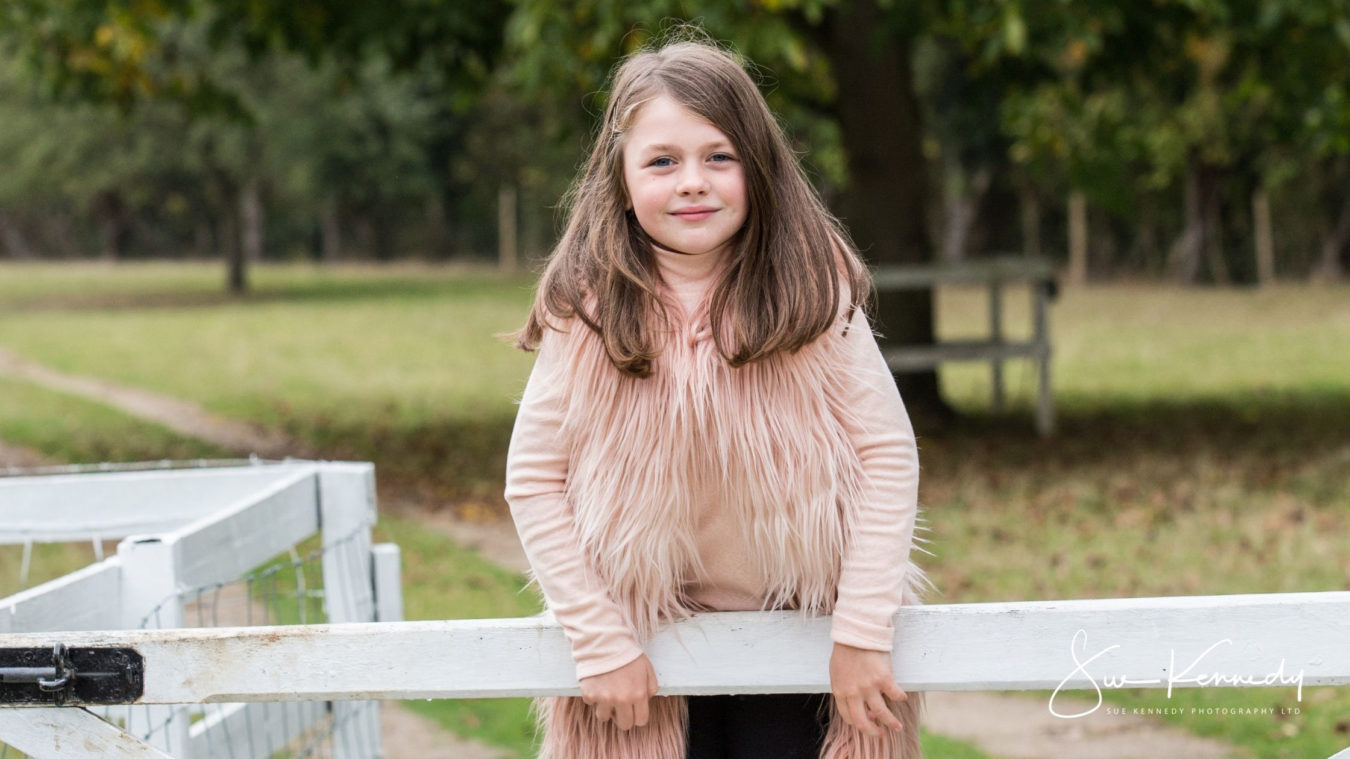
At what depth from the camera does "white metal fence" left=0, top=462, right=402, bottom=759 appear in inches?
105

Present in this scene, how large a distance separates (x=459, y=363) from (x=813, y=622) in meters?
16.0

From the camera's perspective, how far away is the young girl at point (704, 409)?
6.80 feet

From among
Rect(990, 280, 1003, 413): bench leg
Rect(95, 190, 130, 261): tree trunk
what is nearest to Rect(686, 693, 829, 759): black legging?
Rect(990, 280, 1003, 413): bench leg

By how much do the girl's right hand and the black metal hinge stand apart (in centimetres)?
61

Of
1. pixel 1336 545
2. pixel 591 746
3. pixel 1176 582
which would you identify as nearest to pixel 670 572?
pixel 591 746

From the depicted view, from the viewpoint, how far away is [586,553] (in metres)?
2.13

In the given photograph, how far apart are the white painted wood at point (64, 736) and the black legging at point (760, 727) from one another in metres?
0.79

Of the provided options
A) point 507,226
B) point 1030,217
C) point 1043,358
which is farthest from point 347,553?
point 507,226

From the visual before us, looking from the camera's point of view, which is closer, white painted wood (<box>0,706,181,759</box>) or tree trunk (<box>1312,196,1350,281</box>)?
white painted wood (<box>0,706,181,759</box>)

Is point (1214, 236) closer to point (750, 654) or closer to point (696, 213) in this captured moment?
point (696, 213)

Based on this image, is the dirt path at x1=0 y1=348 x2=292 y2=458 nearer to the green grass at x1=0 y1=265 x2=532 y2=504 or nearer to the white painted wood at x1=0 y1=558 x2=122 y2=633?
the green grass at x1=0 y1=265 x2=532 y2=504

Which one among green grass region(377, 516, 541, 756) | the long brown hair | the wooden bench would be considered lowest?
green grass region(377, 516, 541, 756)

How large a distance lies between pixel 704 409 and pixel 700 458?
0.27 ft

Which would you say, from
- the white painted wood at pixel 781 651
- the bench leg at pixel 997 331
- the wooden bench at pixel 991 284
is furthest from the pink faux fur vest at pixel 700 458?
the bench leg at pixel 997 331
